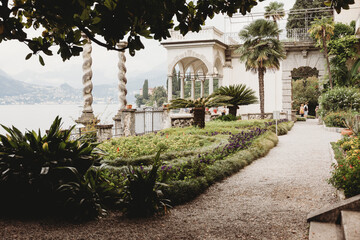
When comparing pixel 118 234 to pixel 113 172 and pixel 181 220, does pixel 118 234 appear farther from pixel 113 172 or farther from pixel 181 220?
pixel 113 172

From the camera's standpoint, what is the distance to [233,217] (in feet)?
14.9

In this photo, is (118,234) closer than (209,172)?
Yes

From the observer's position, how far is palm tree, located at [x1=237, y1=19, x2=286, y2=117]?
67.6ft

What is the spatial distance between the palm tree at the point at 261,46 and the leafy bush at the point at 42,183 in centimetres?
1763

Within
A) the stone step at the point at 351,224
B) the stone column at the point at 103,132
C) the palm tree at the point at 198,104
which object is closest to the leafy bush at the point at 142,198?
→ the stone step at the point at 351,224

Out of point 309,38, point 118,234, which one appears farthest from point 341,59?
point 118,234

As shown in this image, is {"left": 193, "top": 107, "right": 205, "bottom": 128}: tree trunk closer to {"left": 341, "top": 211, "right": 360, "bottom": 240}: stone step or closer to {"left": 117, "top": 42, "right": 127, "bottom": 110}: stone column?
{"left": 117, "top": 42, "right": 127, "bottom": 110}: stone column

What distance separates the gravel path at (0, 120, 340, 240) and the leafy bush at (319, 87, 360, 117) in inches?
523

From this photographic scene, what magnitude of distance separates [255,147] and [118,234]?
6.84m

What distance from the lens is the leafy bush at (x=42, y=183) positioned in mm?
4172

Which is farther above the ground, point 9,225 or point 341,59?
point 341,59

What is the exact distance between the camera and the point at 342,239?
3613 mm

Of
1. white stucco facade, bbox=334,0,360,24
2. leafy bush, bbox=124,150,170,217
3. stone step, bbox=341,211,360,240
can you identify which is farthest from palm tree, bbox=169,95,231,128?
white stucco facade, bbox=334,0,360,24

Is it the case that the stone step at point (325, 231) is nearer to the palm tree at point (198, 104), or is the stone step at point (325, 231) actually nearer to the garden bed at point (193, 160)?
the garden bed at point (193, 160)
